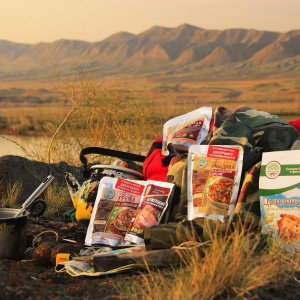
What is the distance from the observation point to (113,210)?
19.2ft

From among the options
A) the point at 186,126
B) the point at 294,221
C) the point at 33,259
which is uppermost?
the point at 186,126

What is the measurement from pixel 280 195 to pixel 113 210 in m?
1.35

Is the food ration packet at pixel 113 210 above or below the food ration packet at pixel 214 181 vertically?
below

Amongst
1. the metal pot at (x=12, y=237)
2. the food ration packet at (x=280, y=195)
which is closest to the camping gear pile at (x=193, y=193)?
the food ration packet at (x=280, y=195)

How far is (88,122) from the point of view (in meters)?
10.6

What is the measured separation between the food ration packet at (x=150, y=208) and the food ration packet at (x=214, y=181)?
0.62 feet

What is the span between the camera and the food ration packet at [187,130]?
617cm

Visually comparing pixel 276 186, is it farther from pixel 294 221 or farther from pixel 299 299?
pixel 299 299

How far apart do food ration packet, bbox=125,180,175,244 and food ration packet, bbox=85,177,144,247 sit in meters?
0.11

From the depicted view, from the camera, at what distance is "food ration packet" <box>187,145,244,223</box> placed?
5438 millimetres

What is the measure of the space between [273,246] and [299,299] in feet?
2.76

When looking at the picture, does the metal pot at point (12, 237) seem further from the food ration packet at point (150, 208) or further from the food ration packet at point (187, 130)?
the food ration packet at point (187, 130)

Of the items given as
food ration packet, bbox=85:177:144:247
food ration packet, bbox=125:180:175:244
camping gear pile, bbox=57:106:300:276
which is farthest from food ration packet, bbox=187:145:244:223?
food ration packet, bbox=85:177:144:247

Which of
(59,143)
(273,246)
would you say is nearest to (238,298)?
(273,246)
